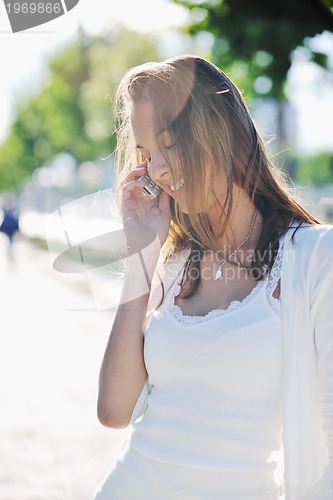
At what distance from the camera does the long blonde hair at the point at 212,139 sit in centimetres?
206

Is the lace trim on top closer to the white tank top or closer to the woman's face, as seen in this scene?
the white tank top

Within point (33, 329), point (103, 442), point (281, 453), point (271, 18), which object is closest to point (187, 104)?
point (281, 453)

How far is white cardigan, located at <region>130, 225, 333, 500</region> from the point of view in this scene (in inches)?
71.3

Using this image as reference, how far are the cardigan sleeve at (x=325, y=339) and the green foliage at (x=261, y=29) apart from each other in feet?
16.4

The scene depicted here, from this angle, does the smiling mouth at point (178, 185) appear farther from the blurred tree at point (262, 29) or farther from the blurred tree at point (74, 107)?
the blurred tree at point (74, 107)

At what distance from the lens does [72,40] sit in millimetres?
54344

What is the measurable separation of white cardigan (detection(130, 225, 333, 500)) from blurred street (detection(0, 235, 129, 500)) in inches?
20.9

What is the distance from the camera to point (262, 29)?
7.04m

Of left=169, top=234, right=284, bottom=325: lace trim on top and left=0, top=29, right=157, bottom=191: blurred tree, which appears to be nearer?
left=169, top=234, right=284, bottom=325: lace trim on top

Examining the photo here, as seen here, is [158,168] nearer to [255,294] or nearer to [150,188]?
[150,188]

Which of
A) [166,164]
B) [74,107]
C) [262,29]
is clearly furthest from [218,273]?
[74,107]

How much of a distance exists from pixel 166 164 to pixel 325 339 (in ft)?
2.06

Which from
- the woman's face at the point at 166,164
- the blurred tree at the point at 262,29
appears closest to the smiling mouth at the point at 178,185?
the woman's face at the point at 166,164

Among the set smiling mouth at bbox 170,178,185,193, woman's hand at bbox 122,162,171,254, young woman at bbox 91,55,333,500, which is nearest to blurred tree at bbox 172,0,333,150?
woman's hand at bbox 122,162,171,254
